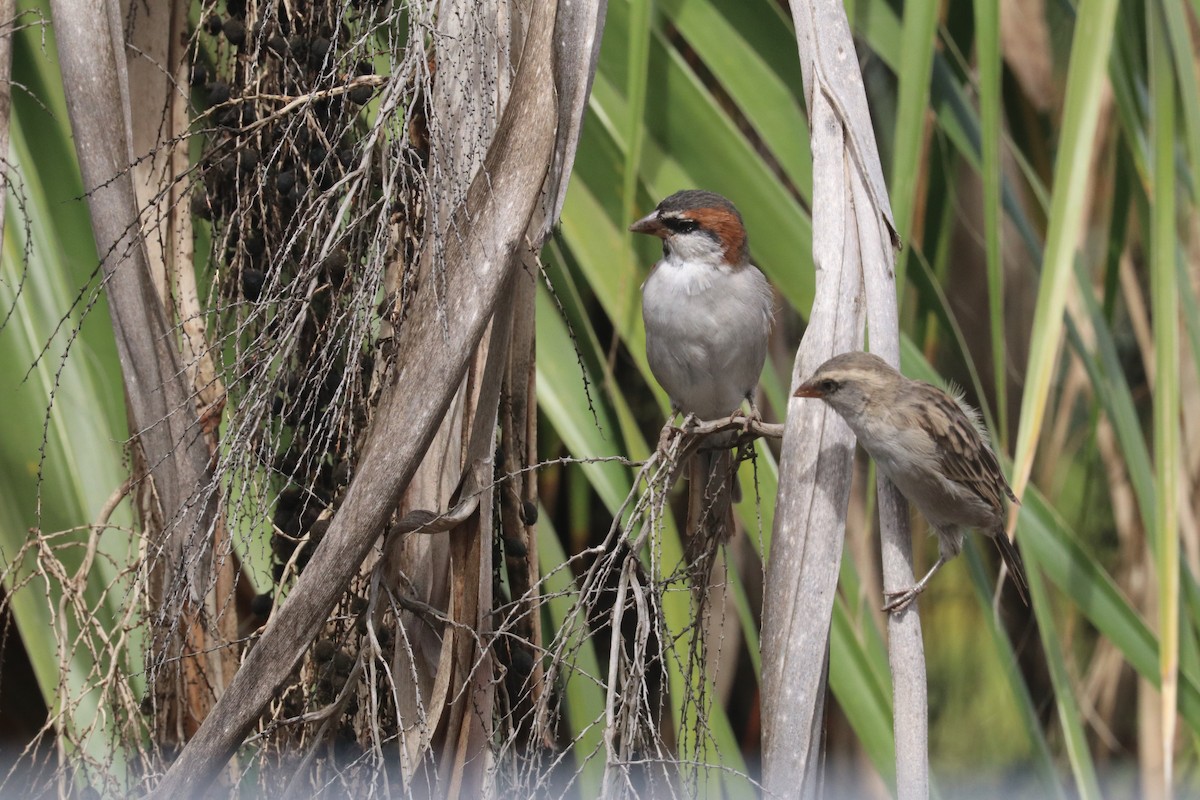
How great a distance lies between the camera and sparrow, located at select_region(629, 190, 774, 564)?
2.46 m

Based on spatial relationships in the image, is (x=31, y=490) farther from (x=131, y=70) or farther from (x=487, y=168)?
(x=487, y=168)

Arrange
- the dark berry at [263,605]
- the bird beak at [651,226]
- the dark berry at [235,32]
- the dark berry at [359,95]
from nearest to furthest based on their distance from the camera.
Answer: the dark berry at [359,95], the dark berry at [235,32], the dark berry at [263,605], the bird beak at [651,226]

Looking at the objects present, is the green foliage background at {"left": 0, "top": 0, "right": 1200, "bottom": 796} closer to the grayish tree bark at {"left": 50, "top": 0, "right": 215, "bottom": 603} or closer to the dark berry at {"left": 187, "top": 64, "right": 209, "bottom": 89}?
the grayish tree bark at {"left": 50, "top": 0, "right": 215, "bottom": 603}

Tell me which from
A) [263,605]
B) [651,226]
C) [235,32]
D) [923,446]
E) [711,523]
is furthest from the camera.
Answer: [651,226]

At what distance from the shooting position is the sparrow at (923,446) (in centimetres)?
144

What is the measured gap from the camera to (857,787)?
3682mm

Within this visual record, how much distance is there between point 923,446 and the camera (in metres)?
1.63

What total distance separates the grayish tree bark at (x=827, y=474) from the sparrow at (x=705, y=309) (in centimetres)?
86

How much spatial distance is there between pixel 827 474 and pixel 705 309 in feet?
3.98

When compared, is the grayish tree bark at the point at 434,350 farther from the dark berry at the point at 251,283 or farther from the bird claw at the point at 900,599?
the bird claw at the point at 900,599

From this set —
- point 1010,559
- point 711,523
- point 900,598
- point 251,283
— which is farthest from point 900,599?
point 251,283

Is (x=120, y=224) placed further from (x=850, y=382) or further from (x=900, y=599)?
(x=900, y=599)

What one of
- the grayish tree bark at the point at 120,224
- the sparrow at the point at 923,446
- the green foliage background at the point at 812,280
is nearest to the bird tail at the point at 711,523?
the green foliage background at the point at 812,280

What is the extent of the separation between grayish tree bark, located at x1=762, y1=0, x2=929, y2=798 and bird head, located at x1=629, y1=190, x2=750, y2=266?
30.5 inches
